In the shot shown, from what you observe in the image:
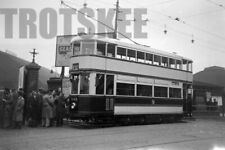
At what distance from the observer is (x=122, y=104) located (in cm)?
1742

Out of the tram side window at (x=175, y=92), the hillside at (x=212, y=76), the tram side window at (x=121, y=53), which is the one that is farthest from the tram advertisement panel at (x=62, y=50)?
the hillside at (x=212, y=76)

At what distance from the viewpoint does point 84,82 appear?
16.1 meters

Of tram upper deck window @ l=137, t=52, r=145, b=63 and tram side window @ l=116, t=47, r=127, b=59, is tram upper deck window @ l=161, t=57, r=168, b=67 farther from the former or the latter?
tram side window @ l=116, t=47, r=127, b=59

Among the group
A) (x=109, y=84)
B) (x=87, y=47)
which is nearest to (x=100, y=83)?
(x=109, y=84)

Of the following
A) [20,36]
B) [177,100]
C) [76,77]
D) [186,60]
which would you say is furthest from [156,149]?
[186,60]

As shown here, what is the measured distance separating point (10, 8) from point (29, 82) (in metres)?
7.03

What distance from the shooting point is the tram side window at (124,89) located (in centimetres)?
1725

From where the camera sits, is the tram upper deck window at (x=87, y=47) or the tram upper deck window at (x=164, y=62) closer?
the tram upper deck window at (x=87, y=47)

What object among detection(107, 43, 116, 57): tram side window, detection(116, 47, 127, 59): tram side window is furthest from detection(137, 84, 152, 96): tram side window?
detection(107, 43, 116, 57): tram side window

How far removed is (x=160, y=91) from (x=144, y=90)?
168 cm

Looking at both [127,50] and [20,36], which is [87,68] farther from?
[20,36]

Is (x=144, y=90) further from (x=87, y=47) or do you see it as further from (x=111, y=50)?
(x=87, y=47)

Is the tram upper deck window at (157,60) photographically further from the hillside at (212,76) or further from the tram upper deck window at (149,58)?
the hillside at (212,76)

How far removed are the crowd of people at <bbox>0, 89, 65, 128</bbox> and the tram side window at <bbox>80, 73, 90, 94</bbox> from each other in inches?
45.6
